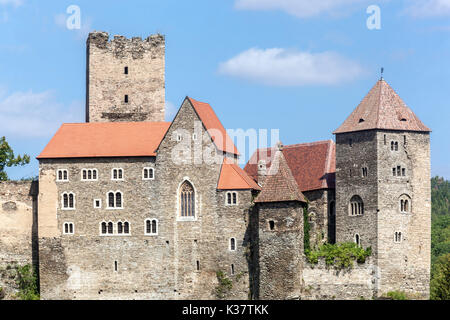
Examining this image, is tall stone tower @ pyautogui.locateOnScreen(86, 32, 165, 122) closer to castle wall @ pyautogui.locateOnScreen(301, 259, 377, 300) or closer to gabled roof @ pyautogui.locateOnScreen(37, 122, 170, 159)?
gabled roof @ pyautogui.locateOnScreen(37, 122, 170, 159)

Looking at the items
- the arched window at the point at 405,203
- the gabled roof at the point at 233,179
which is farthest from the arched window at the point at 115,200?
the arched window at the point at 405,203

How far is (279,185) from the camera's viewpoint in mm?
79500

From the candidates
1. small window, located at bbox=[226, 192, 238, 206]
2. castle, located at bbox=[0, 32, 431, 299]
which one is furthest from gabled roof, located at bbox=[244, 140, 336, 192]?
small window, located at bbox=[226, 192, 238, 206]

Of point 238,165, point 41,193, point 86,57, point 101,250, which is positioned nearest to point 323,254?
point 238,165

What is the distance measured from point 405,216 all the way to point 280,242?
9586 millimetres

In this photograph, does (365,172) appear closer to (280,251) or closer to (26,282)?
(280,251)

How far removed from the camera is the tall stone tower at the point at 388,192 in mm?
78812

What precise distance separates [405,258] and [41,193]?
27912 millimetres

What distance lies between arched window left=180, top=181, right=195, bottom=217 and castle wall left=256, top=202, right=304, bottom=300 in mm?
5597

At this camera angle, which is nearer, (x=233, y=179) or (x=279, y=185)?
(x=279, y=185)

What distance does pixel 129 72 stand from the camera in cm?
9256

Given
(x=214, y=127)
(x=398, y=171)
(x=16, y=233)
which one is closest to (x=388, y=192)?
(x=398, y=171)

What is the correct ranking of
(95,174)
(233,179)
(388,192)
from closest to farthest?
(388,192)
(233,179)
(95,174)

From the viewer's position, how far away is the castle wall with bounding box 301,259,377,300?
78.1 meters
